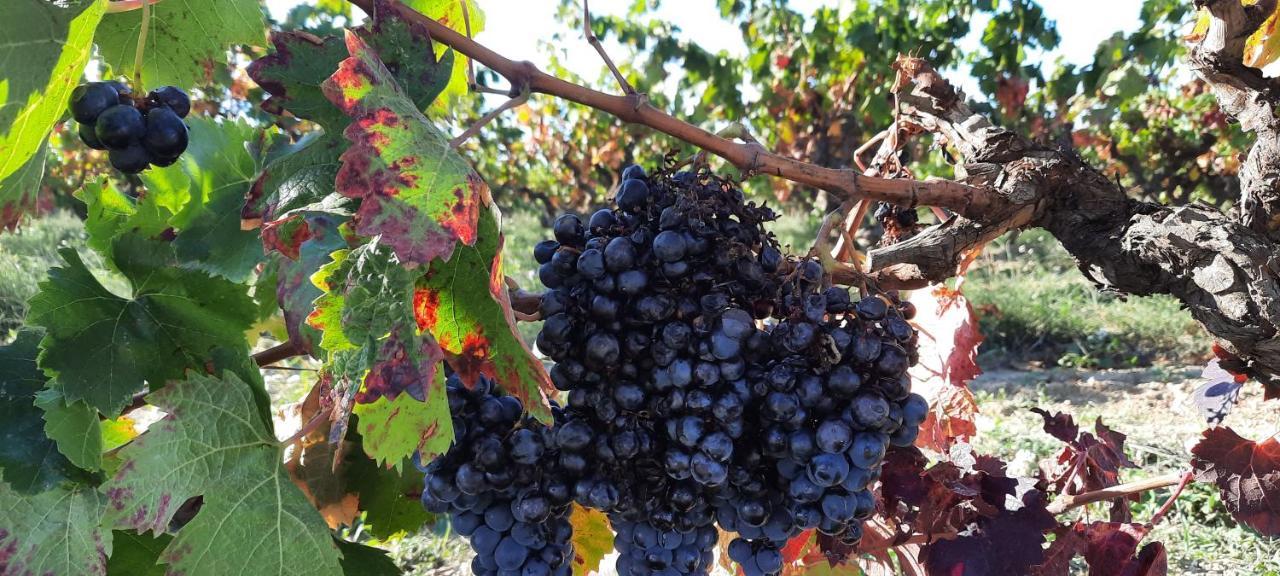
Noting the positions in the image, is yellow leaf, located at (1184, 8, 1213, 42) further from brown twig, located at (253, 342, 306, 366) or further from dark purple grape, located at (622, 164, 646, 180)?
brown twig, located at (253, 342, 306, 366)

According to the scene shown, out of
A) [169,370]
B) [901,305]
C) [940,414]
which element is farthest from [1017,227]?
[169,370]

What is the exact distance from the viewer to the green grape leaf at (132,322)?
108 centimetres

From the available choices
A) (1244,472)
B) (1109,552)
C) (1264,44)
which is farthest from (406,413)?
(1244,472)

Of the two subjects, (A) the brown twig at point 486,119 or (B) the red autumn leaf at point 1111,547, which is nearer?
(A) the brown twig at point 486,119

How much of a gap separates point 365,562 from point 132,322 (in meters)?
0.50

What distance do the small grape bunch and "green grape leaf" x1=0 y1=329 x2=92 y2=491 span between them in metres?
0.31

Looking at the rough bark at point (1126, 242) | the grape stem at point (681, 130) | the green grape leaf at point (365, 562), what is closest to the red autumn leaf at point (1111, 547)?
the rough bark at point (1126, 242)

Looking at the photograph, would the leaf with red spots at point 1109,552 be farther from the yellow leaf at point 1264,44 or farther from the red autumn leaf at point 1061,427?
the yellow leaf at point 1264,44

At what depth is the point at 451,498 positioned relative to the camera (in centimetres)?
94

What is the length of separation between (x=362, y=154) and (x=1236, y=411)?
4.82m

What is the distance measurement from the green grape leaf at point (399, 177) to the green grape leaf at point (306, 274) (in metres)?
0.10

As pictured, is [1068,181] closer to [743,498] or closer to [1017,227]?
[1017,227]

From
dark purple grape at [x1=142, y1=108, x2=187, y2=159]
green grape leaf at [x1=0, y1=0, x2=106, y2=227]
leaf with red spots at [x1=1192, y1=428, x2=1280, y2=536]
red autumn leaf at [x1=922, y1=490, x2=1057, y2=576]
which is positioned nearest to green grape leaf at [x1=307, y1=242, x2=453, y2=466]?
green grape leaf at [x1=0, y1=0, x2=106, y2=227]

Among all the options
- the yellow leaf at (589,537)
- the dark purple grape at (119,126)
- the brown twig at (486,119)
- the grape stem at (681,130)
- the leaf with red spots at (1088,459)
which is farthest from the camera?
the leaf with red spots at (1088,459)
